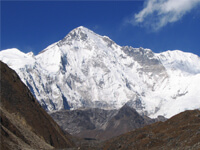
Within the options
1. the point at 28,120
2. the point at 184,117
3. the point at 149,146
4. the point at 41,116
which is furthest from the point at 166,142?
the point at 41,116

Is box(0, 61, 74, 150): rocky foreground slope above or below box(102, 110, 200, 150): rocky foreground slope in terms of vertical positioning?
above

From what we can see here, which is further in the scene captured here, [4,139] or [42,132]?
[42,132]

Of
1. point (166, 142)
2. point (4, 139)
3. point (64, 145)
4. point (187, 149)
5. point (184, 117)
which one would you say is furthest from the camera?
point (64, 145)

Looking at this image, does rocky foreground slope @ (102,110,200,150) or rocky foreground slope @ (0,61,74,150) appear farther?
rocky foreground slope @ (0,61,74,150)

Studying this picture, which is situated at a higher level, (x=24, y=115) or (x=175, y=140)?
(x=24, y=115)

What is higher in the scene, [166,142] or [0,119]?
[0,119]

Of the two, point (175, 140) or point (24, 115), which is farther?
point (24, 115)

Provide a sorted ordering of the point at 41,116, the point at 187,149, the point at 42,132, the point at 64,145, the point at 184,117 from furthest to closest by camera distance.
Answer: the point at 64,145, the point at 41,116, the point at 42,132, the point at 184,117, the point at 187,149

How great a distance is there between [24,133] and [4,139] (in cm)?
2460

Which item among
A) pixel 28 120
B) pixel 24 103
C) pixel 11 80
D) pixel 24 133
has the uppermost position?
pixel 11 80

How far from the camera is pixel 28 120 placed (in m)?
110

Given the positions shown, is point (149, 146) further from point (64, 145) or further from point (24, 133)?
point (64, 145)

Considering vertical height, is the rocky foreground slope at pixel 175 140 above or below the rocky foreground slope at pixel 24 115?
below

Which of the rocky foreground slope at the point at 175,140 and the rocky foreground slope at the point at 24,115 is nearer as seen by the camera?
the rocky foreground slope at the point at 175,140
